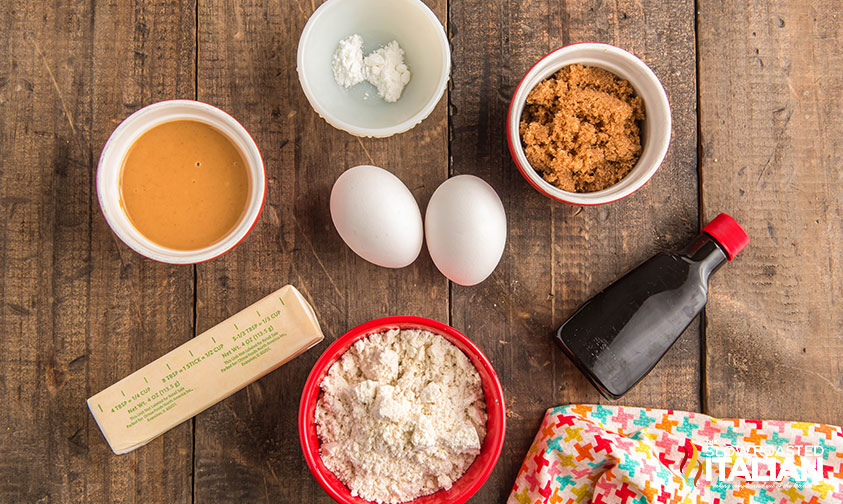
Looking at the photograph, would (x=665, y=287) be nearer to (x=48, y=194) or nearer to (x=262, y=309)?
(x=262, y=309)

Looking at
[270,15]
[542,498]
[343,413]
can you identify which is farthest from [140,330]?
[542,498]

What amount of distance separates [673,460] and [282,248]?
632 millimetres

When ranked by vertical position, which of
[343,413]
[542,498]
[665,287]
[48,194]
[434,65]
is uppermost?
[434,65]

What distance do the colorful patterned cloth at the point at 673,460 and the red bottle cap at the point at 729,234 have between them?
246 millimetres

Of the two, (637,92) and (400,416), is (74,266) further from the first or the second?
(637,92)

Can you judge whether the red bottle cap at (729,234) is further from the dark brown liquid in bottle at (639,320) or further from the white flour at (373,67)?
the white flour at (373,67)

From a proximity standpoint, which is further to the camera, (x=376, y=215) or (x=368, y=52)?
(x=368, y=52)

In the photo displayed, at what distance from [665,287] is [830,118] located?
1.24 ft

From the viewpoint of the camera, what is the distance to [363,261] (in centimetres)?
84

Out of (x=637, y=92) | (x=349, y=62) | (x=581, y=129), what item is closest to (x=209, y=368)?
(x=349, y=62)

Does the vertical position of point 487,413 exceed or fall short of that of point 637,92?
it falls short

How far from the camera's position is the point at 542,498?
791 millimetres

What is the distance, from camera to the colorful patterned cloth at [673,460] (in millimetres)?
783

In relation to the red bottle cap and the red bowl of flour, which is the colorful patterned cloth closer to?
the red bowl of flour
